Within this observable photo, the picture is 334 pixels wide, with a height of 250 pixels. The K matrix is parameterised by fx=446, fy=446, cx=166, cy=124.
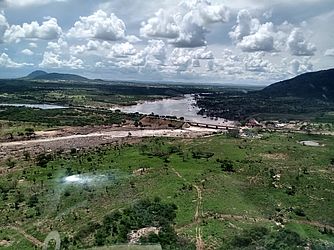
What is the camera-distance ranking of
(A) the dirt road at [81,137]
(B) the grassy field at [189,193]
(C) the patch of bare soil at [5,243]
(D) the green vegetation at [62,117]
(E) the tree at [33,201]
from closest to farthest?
(C) the patch of bare soil at [5,243] → (B) the grassy field at [189,193] → (E) the tree at [33,201] → (A) the dirt road at [81,137] → (D) the green vegetation at [62,117]

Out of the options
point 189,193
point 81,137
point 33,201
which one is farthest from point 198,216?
point 81,137

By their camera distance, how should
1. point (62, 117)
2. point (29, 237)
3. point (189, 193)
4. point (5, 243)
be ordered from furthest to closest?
point (62, 117), point (189, 193), point (29, 237), point (5, 243)

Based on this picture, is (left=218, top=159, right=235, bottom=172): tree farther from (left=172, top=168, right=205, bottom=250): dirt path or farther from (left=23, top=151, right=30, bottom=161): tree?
(left=23, top=151, right=30, bottom=161): tree

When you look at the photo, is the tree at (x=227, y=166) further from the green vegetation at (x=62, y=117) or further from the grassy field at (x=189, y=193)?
the green vegetation at (x=62, y=117)

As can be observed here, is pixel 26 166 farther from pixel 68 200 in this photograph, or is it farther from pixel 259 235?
pixel 259 235

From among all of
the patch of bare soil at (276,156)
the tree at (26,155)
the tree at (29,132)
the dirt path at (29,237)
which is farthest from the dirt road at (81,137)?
the dirt path at (29,237)

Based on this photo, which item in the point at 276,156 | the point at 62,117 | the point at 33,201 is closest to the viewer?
the point at 33,201

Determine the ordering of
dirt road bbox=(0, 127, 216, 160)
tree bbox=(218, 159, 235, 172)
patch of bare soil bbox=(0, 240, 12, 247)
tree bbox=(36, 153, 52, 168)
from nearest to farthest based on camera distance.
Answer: patch of bare soil bbox=(0, 240, 12, 247)
tree bbox=(218, 159, 235, 172)
tree bbox=(36, 153, 52, 168)
dirt road bbox=(0, 127, 216, 160)

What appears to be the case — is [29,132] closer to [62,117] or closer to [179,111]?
[62,117]

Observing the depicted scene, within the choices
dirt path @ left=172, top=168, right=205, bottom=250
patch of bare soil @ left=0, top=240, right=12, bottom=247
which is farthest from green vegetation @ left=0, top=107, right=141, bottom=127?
patch of bare soil @ left=0, top=240, right=12, bottom=247
